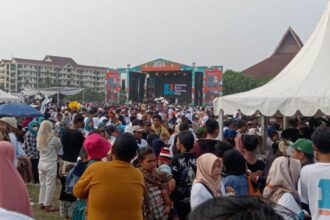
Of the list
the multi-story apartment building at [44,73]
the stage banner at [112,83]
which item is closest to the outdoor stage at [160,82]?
the stage banner at [112,83]

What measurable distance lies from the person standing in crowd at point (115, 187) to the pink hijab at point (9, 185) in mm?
636

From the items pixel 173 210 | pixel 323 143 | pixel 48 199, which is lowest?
pixel 48 199

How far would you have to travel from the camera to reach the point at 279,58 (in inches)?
3462

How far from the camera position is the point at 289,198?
3697mm

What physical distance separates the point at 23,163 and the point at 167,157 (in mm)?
3086

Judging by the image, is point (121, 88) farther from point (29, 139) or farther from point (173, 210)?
point (173, 210)

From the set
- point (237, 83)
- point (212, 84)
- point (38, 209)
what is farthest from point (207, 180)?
point (237, 83)

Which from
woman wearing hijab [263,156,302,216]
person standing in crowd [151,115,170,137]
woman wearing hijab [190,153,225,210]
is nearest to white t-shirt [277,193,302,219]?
woman wearing hijab [263,156,302,216]

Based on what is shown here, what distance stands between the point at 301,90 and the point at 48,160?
174 inches

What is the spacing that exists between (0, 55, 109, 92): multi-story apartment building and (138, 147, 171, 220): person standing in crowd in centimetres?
11465

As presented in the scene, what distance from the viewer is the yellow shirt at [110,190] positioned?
3660 millimetres

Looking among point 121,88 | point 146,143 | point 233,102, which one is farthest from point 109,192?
point 121,88

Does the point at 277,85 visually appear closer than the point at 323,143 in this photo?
No

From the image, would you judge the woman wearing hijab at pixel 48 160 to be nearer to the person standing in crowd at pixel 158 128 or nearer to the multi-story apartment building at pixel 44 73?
the person standing in crowd at pixel 158 128
